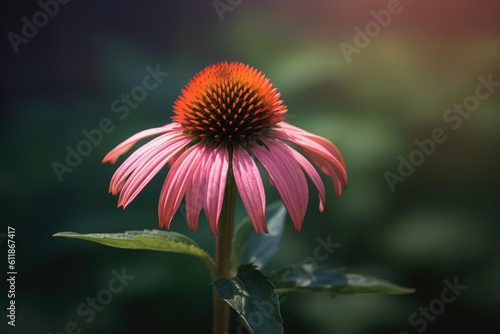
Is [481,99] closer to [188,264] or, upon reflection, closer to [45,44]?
[188,264]

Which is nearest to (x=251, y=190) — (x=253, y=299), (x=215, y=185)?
(x=215, y=185)

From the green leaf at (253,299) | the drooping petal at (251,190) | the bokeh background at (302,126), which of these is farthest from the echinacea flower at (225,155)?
the bokeh background at (302,126)

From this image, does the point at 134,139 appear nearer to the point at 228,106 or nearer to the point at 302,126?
the point at 228,106

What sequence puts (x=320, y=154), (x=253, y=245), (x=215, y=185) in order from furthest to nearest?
1. (x=253, y=245)
2. (x=320, y=154)
3. (x=215, y=185)

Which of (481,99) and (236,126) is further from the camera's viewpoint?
(481,99)

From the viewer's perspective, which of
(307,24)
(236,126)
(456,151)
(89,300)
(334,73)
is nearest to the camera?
(236,126)

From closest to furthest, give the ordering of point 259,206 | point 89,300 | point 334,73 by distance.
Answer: point 259,206 < point 89,300 < point 334,73

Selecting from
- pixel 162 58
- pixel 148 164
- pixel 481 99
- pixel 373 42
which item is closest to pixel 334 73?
pixel 373 42
